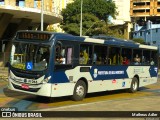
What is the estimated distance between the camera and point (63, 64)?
51.7ft

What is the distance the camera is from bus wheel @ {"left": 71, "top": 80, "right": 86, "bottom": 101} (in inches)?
656

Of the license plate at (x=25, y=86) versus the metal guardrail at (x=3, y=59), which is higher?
the license plate at (x=25, y=86)

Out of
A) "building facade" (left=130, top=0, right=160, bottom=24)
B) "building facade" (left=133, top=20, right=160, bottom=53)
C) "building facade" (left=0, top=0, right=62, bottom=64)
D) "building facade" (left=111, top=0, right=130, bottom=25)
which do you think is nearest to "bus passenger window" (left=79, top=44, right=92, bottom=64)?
"building facade" (left=0, top=0, right=62, bottom=64)

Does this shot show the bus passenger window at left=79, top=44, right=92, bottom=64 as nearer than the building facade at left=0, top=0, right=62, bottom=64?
Yes

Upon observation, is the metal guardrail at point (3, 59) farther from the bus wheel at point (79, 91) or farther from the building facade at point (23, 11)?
the bus wheel at point (79, 91)

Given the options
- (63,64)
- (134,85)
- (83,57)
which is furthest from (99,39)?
(134,85)

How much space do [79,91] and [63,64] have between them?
165 cm

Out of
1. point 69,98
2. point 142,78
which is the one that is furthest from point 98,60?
point 142,78

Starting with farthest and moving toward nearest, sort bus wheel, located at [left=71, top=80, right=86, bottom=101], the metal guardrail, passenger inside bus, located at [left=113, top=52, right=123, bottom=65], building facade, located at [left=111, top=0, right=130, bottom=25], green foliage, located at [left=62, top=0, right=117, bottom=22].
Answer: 1. building facade, located at [left=111, top=0, right=130, bottom=25]
2. green foliage, located at [left=62, top=0, right=117, bottom=22]
3. the metal guardrail
4. passenger inside bus, located at [left=113, top=52, right=123, bottom=65]
5. bus wheel, located at [left=71, top=80, right=86, bottom=101]

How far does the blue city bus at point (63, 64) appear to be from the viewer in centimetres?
1521

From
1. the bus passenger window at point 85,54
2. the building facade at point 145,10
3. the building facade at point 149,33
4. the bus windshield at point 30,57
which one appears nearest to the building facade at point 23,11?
the bus passenger window at point 85,54

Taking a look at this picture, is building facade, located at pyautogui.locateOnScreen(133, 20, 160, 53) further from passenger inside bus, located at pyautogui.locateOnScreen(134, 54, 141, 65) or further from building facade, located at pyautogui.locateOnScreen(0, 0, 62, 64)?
passenger inside bus, located at pyautogui.locateOnScreen(134, 54, 141, 65)

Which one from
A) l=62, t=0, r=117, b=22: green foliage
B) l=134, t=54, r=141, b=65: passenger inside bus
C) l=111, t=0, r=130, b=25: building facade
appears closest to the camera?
l=134, t=54, r=141, b=65: passenger inside bus

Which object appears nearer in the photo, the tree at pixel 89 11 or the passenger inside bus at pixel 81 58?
the passenger inside bus at pixel 81 58
